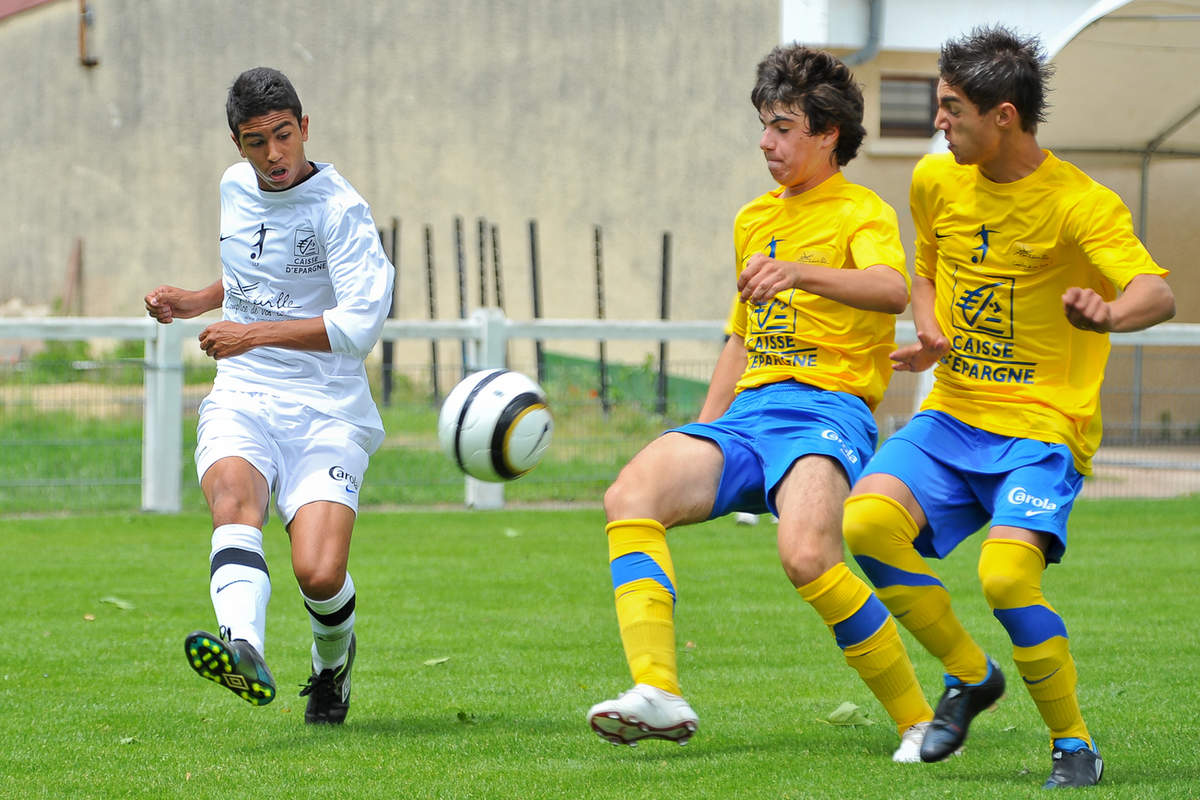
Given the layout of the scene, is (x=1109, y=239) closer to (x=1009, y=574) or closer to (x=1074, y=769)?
(x=1009, y=574)

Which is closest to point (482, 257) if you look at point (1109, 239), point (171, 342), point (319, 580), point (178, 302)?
point (171, 342)

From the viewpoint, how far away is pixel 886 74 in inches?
747

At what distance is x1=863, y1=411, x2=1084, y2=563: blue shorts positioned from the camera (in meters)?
4.39

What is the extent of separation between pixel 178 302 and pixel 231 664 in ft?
5.64

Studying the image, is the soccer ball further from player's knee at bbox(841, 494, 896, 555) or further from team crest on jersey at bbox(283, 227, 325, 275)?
player's knee at bbox(841, 494, 896, 555)

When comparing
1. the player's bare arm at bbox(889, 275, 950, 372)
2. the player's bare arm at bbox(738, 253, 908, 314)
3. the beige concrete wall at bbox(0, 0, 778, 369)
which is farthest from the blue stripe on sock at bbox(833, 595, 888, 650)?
the beige concrete wall at bbox(0, 0, 778, 369)

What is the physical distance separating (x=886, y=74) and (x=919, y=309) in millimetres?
14834

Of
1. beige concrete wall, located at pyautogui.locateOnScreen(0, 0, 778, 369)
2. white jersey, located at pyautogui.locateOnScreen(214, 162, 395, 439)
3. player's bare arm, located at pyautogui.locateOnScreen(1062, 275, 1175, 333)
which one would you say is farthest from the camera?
beige concrete wall, located at pyautogui.locateOnScreen(0, 0, 778, 369)

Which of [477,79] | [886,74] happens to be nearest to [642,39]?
[477,79]

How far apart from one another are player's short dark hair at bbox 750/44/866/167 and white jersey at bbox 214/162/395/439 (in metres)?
1.44

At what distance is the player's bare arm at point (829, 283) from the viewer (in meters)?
4.29

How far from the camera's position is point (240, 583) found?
475cm

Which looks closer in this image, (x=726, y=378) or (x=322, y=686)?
(x=726, y=378)

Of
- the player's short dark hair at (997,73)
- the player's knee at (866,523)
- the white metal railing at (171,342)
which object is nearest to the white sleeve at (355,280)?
the player's knee at (866,523)
